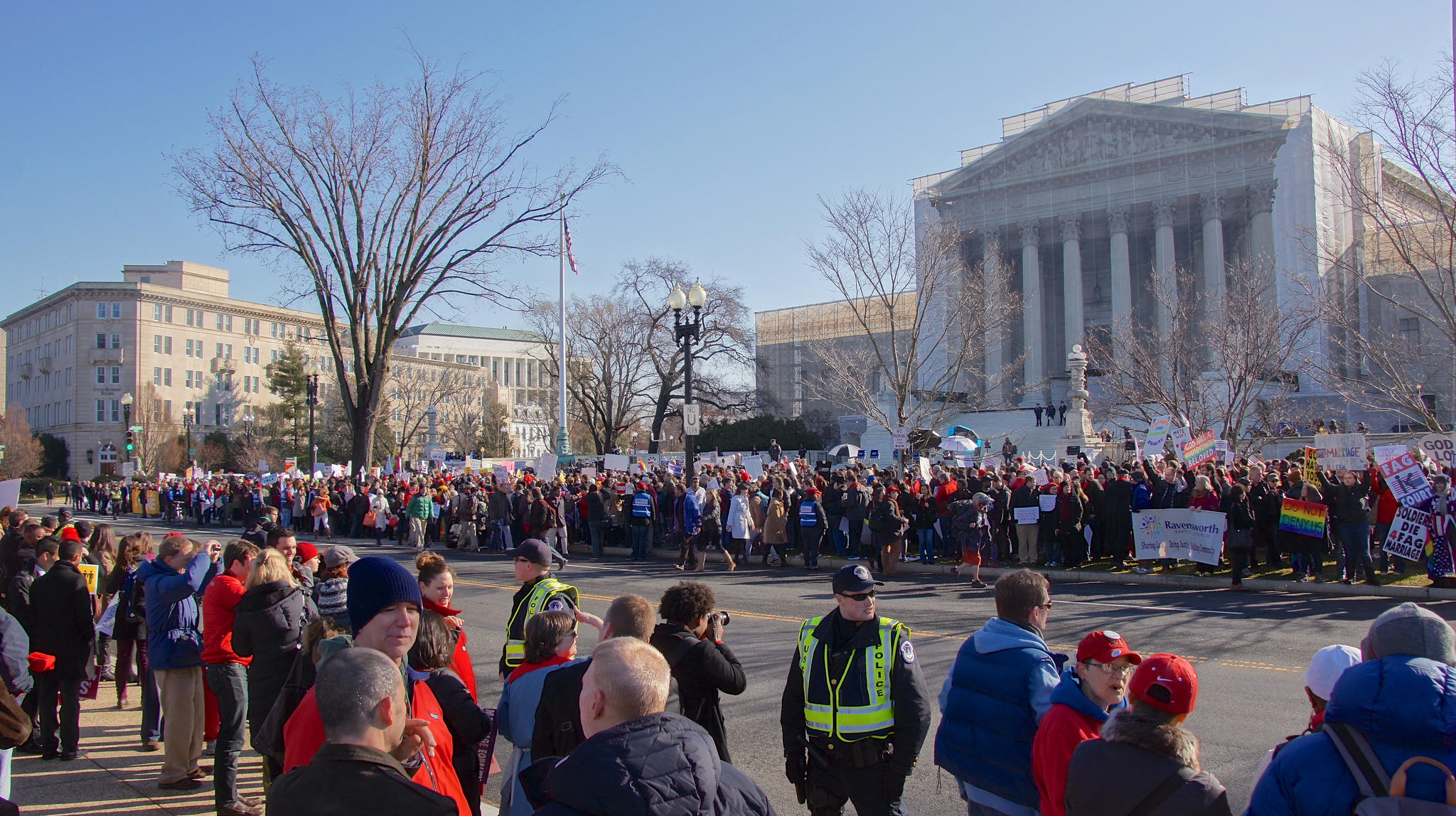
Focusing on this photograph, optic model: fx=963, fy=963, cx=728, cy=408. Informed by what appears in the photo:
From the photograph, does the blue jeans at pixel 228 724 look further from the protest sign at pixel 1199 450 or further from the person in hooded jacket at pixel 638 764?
the protest sign at pixel 1199 450

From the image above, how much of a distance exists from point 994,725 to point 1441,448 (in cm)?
1728

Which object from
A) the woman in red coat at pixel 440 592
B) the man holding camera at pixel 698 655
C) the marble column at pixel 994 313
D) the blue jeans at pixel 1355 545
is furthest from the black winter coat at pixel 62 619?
the marble column at pixel 994 313

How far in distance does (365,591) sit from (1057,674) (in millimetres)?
2906

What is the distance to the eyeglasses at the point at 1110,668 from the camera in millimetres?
3488

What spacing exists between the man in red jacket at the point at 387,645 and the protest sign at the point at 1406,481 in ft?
49.3

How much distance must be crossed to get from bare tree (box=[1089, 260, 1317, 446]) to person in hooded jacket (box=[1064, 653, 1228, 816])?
85.8ft

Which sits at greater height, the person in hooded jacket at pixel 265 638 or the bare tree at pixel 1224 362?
the bare tree at pixel 1224 362

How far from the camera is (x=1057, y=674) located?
3961mm

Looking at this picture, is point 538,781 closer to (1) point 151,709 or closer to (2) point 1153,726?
(2) point 1153,726

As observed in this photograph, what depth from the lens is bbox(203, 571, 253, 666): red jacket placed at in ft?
19.7

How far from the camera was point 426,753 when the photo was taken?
335cm

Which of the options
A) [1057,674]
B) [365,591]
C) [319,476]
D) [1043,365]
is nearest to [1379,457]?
[1057,674]

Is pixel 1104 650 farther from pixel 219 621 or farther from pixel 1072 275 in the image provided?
pixel 1072 275

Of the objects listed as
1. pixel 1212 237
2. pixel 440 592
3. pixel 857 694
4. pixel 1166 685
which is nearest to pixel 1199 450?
pixel 857 694
